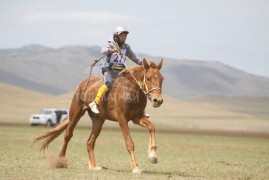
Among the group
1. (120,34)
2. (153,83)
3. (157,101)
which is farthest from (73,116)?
(157,101)

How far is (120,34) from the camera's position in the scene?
15.2 metres

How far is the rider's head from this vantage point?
15102 millimetres

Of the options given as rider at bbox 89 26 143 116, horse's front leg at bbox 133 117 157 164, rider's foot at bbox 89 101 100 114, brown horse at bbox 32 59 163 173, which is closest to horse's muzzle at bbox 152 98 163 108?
brown horse at bbox 32 59 163 173

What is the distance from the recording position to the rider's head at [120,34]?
49.5 ft

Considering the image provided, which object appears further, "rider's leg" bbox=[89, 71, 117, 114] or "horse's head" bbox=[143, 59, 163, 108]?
"rider's leg" bbox=[89, 71, 117, 114]

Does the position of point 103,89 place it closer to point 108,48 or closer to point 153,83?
point 108,48

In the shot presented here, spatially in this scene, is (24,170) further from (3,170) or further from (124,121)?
(124,121)

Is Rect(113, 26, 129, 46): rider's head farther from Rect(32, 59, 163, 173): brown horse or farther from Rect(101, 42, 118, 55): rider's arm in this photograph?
Rect(32, 59, 163, 173): brown horse

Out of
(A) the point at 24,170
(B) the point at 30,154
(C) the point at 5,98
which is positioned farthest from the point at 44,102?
(A) the point at 24,170

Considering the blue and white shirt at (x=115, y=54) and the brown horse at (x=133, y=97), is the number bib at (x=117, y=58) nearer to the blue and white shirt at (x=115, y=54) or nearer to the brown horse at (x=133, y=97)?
the blue and white shirt at (x=115, y=54)

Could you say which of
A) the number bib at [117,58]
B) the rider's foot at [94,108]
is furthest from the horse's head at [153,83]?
the rider's foot at [94,108]

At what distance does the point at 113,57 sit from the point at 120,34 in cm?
59

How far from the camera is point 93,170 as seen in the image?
15766 millimetres

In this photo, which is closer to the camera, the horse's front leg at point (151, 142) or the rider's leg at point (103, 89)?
the horse's front leg at point (151, 142)
